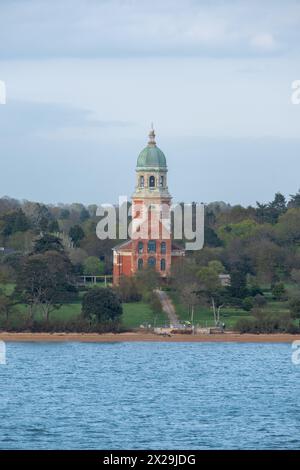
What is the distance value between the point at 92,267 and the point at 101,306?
2070cm

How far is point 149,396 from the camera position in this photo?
2904 inches

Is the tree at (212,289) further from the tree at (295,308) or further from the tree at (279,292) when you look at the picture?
the tree at (295,308)

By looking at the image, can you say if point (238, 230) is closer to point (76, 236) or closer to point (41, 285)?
point (76, 236)

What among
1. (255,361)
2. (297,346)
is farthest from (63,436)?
(297,346)

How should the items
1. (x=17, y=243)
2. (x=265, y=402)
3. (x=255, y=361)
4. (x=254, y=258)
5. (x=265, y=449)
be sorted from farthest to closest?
1. (x=17, y=243)
2. (x=254, y=258)
3. (x=255, y=361)
4. (x=265, y=402)
5. (x=265, y=449)

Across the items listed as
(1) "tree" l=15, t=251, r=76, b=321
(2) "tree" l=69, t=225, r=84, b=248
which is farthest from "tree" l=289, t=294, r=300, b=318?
(2) "tree" l=69, t=225, r=84, b=248

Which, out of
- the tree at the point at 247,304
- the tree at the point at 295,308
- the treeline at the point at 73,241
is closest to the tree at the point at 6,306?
the tree at the point at 247,304

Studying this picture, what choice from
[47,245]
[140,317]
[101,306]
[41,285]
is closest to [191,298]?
→ [140,317]

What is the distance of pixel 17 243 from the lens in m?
128

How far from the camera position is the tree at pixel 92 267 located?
382 feet

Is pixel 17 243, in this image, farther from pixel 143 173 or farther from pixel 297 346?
pixel 297 346

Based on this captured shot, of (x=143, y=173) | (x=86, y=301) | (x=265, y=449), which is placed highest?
(x=143, y=173)

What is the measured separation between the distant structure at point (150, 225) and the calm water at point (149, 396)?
2004 cm

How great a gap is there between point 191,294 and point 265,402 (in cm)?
2791
